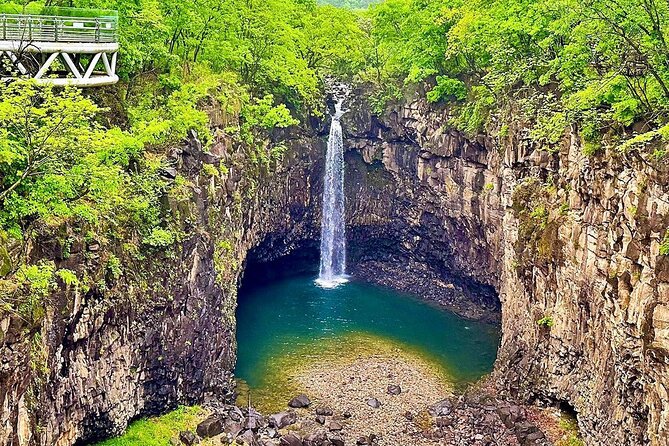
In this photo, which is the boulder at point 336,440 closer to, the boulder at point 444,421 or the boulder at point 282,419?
the boulder at point 282,419

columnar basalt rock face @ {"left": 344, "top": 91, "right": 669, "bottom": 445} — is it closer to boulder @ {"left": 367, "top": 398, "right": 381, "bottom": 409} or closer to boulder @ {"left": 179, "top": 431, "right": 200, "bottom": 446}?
boulder @ {"left": 367, "top": 398, "right": 381, "bottom": 409}

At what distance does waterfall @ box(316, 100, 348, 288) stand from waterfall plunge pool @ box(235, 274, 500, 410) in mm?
2313

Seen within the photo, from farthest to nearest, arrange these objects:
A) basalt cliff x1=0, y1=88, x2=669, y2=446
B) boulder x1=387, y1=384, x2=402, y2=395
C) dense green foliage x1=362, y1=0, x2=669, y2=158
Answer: boulder x1=387, y1=384, x2=402, y2=395, dense green foliage x1=362, y1=0, x2=669, y2=158, basalt cliff x1=0, y1=88, x2=669, y2=446

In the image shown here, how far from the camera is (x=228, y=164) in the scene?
29109 mm

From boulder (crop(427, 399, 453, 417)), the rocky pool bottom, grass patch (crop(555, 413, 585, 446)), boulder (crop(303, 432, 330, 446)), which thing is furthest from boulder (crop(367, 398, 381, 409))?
grass patch (crop(555, 413, 585, 446))

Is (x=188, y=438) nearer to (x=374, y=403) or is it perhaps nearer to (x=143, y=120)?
(x=374, y=403)

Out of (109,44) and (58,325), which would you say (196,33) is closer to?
(109,44)

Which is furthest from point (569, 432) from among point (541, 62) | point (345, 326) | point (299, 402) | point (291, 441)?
point (541, 62)

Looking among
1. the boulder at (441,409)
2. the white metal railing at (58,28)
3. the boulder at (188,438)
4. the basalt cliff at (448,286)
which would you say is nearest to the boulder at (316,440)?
the boulder at (188,438)

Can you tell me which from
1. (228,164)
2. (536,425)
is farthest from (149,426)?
(536,425)

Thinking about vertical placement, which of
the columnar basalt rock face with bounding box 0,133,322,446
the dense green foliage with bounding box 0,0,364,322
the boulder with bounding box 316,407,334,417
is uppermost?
the dense green foliage with bounding box 0,0,364,322

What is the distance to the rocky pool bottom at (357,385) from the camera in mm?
23531

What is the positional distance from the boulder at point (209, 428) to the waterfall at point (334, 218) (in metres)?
20.4

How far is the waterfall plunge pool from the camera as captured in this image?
97.1 ft
